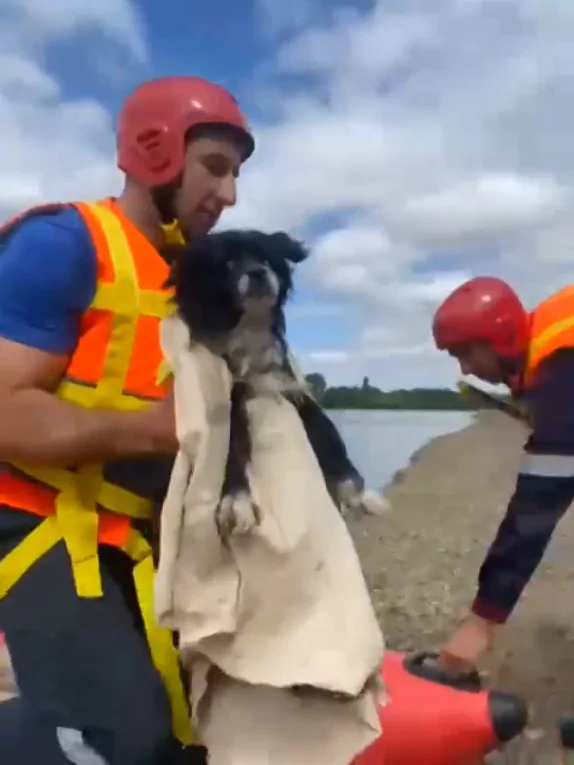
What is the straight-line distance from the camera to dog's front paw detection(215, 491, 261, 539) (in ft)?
4.23

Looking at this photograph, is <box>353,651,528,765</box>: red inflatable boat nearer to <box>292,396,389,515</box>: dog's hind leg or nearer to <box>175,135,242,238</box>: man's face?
<box>292,396,389,515</box>: dog's hind leg

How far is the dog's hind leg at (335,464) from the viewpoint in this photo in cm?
146

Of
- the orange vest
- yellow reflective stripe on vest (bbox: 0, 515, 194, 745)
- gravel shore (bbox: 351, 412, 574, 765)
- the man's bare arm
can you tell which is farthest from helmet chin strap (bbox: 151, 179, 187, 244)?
the orange vest

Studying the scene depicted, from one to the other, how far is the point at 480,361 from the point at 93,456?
125 centimetres

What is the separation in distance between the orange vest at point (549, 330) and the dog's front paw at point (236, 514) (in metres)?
1.24

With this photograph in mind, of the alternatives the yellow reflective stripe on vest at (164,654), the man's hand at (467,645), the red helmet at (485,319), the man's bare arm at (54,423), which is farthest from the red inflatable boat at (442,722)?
the man's bare arm at (54,423)

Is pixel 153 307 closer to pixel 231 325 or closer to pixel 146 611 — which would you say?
pixel 231 325

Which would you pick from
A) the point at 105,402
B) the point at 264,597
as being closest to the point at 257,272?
the point at 105,402

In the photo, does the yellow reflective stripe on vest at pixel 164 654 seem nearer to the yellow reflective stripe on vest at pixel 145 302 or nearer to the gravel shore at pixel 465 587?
the yellow reflective stripe on vest at pixel 145 302

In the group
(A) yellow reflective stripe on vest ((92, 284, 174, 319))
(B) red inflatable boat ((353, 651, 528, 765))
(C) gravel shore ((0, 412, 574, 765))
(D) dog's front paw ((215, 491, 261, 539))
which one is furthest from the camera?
(C) gravel shore ((0, 412, 574, 765))

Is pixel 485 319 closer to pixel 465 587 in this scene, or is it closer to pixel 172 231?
pixel 172 231

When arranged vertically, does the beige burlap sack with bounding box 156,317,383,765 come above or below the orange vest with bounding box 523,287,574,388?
below

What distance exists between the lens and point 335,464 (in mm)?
1486

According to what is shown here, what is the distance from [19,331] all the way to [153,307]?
187 mm
